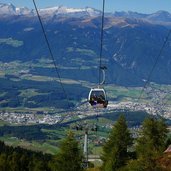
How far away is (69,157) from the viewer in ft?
154

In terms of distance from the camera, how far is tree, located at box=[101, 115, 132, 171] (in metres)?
50.7

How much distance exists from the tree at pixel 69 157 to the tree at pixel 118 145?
4.13 m

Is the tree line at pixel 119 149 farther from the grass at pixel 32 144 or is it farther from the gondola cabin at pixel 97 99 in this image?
the grass at pixel 32 144

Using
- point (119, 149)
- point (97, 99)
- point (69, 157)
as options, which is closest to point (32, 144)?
point (119, 149)

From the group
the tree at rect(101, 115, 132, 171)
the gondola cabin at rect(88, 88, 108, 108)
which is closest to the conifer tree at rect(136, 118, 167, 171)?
the tree at rect(101, 115, 132, 171)

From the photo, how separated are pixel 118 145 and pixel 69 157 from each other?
23.5 ft

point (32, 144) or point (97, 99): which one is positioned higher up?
point (97, 99)

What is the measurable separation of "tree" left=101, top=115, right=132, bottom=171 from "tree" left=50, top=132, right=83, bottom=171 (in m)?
4.13

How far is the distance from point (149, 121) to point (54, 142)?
120 meters

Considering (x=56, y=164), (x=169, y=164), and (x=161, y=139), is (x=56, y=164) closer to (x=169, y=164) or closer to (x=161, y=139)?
(x=169, y=164)

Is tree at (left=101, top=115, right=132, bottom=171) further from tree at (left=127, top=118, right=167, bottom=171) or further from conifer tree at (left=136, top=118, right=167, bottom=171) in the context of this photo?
conifer tree at (left=136, top=118, right=167, bottom=171)

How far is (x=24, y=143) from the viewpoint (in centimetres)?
17025

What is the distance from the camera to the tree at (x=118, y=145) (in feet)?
166

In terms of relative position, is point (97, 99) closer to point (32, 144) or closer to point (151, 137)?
point (151, 137)
